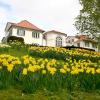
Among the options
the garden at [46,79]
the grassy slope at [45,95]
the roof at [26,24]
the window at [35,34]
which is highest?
the roof at [26,24]

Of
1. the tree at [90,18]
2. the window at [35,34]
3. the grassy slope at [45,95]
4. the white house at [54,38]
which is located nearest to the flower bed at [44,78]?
the grassy slope at [45,95]

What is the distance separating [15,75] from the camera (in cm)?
753

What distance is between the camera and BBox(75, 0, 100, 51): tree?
131 feet

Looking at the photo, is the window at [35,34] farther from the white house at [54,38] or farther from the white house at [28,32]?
the white house at [54,38]

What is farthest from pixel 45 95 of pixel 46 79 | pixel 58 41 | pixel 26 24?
pixel 58 41

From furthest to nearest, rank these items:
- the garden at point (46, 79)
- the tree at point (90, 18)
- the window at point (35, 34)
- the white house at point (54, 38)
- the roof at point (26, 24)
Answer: the white house at point (54, 38) < the window at point (35, 34) < the roof at point (26, 24) < the tree at point (90, 18) < the garden at point (46, 79)

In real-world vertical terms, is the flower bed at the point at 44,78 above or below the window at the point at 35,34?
below

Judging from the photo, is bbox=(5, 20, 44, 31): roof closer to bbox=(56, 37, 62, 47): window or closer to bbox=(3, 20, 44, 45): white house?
bbox=(3, 20, 44, 45): white house

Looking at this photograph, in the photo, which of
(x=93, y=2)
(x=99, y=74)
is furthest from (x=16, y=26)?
(x=99, y=74)

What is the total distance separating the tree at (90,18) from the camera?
40000 mm

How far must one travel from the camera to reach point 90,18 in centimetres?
4097

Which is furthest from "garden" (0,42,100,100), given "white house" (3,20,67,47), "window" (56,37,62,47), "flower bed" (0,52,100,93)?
"window" (56,37,62,47)

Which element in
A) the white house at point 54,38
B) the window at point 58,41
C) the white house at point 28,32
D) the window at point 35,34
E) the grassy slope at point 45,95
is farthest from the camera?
the window at point 58,41

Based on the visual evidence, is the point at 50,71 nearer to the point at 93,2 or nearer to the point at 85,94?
the point at 85,94
